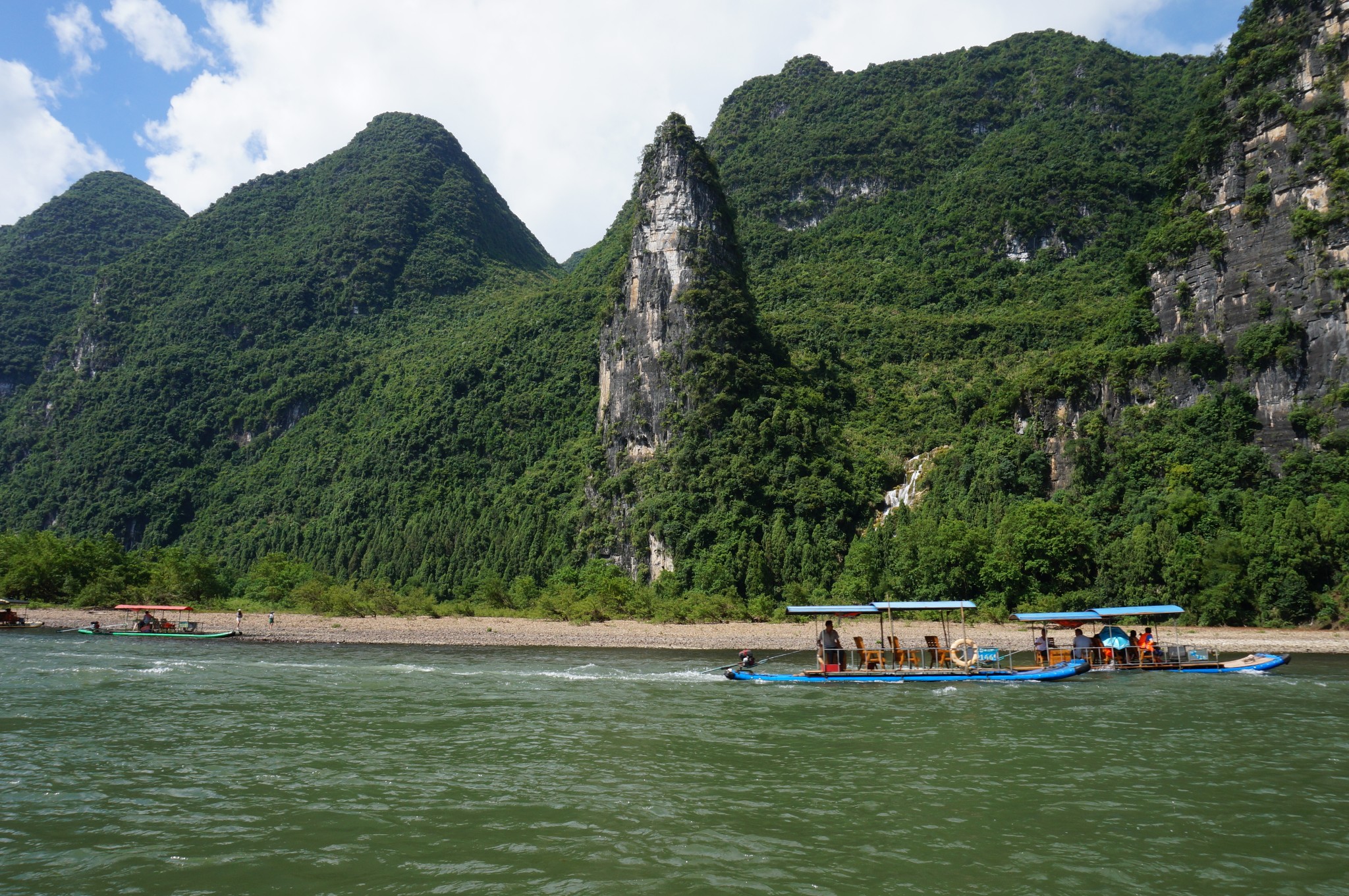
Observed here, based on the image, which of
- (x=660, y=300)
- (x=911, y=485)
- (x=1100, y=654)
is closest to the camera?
(x=1100, y=654)

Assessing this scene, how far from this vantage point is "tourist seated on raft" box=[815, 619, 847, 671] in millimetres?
32219

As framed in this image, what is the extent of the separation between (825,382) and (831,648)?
76.3 meters

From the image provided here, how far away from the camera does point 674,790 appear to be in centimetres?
1611

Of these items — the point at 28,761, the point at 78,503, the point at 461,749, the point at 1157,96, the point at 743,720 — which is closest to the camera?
the point at 28,761

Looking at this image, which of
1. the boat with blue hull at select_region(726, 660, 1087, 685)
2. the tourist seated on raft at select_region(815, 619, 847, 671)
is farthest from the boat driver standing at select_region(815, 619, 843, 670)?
the boat with blue hull at select_region(726, 660, 1087, 685)

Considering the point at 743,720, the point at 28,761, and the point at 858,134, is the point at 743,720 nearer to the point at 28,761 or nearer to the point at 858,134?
the point at 28,761

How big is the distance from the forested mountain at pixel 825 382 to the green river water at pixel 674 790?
34807 millimetres

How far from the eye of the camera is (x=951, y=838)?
13297 mm

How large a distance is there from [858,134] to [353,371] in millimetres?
115334

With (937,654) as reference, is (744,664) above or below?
below

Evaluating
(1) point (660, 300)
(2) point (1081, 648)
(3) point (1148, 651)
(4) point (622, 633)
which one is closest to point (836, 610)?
(2) point (1081, 648)

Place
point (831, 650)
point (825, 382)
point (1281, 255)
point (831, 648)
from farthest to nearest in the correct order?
point (825, 382), point (1281, 255), point (831, 650), point (831, 648)

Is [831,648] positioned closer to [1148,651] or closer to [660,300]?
[1148,651]

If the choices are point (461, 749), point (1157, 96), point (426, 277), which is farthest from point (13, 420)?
point (1157, 96)
